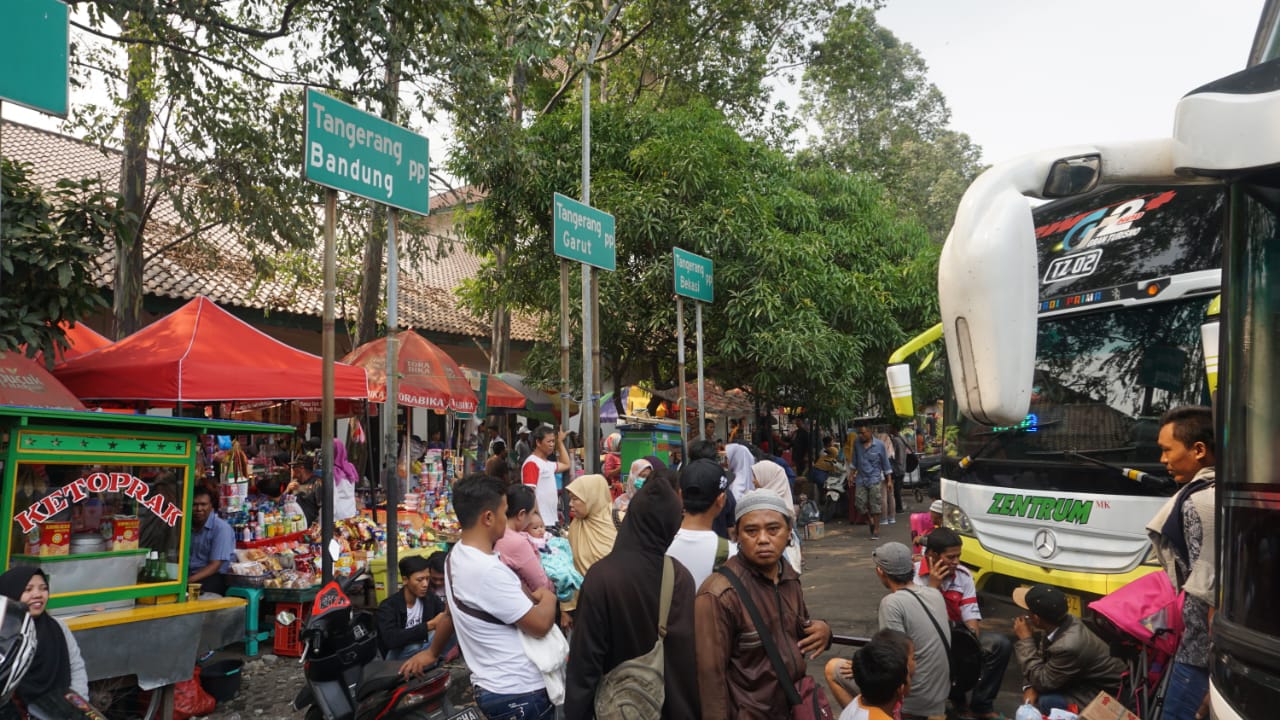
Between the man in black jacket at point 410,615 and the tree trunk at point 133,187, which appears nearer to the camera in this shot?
the man in black jacket at point 410,615

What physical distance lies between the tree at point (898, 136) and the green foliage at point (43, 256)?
17.8 m

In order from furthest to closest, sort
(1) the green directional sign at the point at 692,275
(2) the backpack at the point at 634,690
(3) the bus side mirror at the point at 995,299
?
1. (1) the green directional sign at the point at 692,275
2. (2) the backpack at the point at 634,690
3. (3) the bus side mirror at the point at 995,299

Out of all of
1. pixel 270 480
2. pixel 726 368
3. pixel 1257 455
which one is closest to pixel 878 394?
pixel 726 368

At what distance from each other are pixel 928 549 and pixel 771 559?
2063 mm

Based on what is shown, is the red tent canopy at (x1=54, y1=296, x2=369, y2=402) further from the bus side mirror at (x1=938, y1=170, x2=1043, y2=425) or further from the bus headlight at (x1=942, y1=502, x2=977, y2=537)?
the bus side mirror at (x1=938, y1=170, x2=1043, y2=425)

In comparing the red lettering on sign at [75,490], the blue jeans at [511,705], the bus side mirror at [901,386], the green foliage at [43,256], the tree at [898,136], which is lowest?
the blue jeans at [511,705]

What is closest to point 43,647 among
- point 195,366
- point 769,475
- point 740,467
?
point 195,366

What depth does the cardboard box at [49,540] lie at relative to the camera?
510 cm

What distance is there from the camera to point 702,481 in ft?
14.0

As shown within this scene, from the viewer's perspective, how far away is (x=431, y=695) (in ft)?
15.2

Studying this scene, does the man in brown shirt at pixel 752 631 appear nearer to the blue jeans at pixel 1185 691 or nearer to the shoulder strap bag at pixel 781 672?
the shoulder strap bag at pixel 781 672

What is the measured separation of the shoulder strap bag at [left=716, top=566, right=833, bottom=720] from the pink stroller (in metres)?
1.78

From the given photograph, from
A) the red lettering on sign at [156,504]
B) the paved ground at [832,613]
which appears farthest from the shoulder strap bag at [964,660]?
the red lettering on sign at [156,504]

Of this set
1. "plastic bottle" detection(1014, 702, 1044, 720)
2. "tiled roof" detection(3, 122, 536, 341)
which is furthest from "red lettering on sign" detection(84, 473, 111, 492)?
"tiled roof" detection(3, 122, 536, 341)
